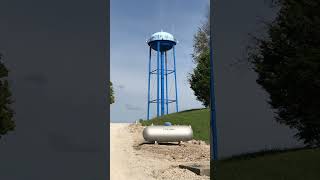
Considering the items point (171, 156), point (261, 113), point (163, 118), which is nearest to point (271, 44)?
point (261, 113)

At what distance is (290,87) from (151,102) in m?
32.1

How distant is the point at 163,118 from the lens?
40875 millimetres

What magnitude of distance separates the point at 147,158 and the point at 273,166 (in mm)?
10113

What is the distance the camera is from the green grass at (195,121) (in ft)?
116

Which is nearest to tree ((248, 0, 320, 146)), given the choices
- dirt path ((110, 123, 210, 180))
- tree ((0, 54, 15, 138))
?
dirt path ((110, 123, 210, 180))

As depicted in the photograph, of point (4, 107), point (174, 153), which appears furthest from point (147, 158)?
point (4, 107)

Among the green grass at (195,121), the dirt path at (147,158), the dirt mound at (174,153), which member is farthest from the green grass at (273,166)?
the green grass at (195,121)

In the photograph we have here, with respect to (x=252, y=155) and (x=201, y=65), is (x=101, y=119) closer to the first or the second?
(x=252, y=155)

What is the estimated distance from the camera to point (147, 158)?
84.7 feet

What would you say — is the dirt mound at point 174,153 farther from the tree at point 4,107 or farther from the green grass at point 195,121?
the tree at point 4,107

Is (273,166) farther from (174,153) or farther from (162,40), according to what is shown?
(162,40)

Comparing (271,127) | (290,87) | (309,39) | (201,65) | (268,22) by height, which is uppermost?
(201,65)

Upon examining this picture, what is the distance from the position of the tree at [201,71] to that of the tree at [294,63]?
27.4 m

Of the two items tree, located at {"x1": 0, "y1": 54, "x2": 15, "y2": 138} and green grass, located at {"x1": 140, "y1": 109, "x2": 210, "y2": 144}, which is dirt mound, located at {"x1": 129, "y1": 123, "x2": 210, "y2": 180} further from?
tree, located at {"x1": 0, "y1": 54, "x2": 15, "y2": 138}
